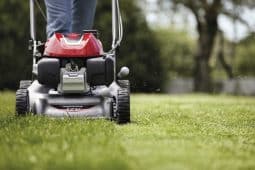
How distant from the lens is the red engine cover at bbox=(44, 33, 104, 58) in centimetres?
410

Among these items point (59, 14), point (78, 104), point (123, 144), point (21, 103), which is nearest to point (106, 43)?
point (59, 14)

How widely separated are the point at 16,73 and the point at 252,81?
19.6 metres

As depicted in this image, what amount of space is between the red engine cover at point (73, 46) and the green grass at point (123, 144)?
1.36 ft

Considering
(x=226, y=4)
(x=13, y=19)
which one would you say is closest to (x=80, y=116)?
(x=13, y=19)

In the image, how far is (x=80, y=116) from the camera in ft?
13.6

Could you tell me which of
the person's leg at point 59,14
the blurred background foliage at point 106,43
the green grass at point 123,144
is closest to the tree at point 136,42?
the blurred background foliage at point 106,43

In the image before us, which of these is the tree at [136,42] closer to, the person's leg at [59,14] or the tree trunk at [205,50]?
the tree trunk at [205,50]

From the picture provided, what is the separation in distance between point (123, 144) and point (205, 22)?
18.9m

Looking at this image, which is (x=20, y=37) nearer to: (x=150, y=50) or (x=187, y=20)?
(x=150, y=50)

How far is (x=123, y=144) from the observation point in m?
3.01

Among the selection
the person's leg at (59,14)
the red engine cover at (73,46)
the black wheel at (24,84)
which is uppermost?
the person's leg at (59,14)

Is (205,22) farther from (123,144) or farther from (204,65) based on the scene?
(123,144)

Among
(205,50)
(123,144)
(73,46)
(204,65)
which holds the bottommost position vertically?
(204,65)

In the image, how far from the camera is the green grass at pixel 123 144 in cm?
247
